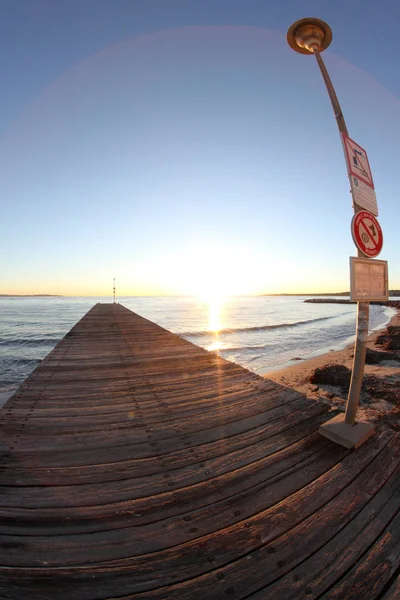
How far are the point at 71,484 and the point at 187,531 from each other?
3.52 feet

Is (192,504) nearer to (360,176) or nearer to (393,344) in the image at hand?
(360,176)

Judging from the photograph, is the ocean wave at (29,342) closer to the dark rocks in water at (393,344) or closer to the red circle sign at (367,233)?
the red circle sign at (367,233)

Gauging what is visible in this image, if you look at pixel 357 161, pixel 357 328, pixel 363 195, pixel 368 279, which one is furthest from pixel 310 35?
pixel 357 328

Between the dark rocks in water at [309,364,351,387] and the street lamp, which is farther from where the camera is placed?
the dark rocks in water at [309,364,351,387]

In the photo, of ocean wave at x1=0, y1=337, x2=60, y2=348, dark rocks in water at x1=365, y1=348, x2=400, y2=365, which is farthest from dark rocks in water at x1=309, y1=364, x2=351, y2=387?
ocean wave at x1=0, y1=337, x2=60, y2=348

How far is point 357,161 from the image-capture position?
2.84 m

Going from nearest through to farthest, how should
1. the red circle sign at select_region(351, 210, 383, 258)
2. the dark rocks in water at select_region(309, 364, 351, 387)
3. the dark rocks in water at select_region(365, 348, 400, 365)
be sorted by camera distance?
the red circle sign at select_region(351, 210, 383, 258) → the dark rocks in water at select_region(309, 364, 351, 387) → the dark rocks in water at select_region(365, 348, 400, 365)

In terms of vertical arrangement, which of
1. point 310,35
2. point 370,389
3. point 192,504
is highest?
point 310,35

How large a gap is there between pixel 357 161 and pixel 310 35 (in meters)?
1.73

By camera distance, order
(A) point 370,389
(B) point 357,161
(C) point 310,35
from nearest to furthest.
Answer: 1. (B) point 357,161
2. (C) point 310,35
3. (A) point 370,389

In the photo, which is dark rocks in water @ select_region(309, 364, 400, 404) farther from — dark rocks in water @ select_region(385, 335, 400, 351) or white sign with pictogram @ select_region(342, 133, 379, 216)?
dark rocks in water @ select_region(385, 335, 400, 351)

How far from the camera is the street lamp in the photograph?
2.71 meters

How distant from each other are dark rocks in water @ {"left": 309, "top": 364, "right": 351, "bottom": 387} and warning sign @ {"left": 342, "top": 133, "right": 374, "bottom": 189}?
713cm

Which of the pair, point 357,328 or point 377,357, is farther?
point 377,357
